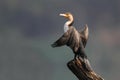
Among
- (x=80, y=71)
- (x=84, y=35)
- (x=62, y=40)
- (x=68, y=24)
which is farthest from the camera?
(x=84, y=35)

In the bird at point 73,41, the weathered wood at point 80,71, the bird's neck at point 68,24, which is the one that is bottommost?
the weathered wood at point 80,71

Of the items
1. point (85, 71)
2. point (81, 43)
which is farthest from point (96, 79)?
point (81, 43)

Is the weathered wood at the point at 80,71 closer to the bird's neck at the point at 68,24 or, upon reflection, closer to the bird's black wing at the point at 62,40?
the bird's black wing at the point at 62,40

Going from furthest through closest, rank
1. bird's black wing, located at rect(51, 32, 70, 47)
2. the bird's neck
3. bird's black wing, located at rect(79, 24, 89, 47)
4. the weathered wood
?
bird's black wing, located at rect(79, 24, 89, 47) → the bird's neck → bird's black wing, located at rect(51, 32, 70, 47) → the weathered wood

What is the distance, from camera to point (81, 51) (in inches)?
1080

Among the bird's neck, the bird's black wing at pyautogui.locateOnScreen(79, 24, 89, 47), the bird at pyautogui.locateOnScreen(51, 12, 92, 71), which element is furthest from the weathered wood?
the bird's neck

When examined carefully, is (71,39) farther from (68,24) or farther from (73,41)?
(68,24)

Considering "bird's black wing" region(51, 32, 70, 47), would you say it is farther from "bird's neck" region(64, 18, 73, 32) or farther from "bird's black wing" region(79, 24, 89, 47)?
"bird's black wing" region(79, 24, 89, 47)

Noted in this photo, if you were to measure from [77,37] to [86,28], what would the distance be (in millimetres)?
2275

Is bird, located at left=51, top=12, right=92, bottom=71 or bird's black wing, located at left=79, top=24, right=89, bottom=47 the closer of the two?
bird, located at left=51, top=12, right=92, bottom=71

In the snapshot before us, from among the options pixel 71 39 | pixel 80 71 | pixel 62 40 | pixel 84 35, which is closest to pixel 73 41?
pixel 71 39

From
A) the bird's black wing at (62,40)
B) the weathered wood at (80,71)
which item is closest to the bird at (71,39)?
the bird's black wing at (62,40)

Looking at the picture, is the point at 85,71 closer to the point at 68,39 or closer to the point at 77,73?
the point at 77,73

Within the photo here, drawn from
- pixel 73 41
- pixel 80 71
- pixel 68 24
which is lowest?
pixel 80 71
